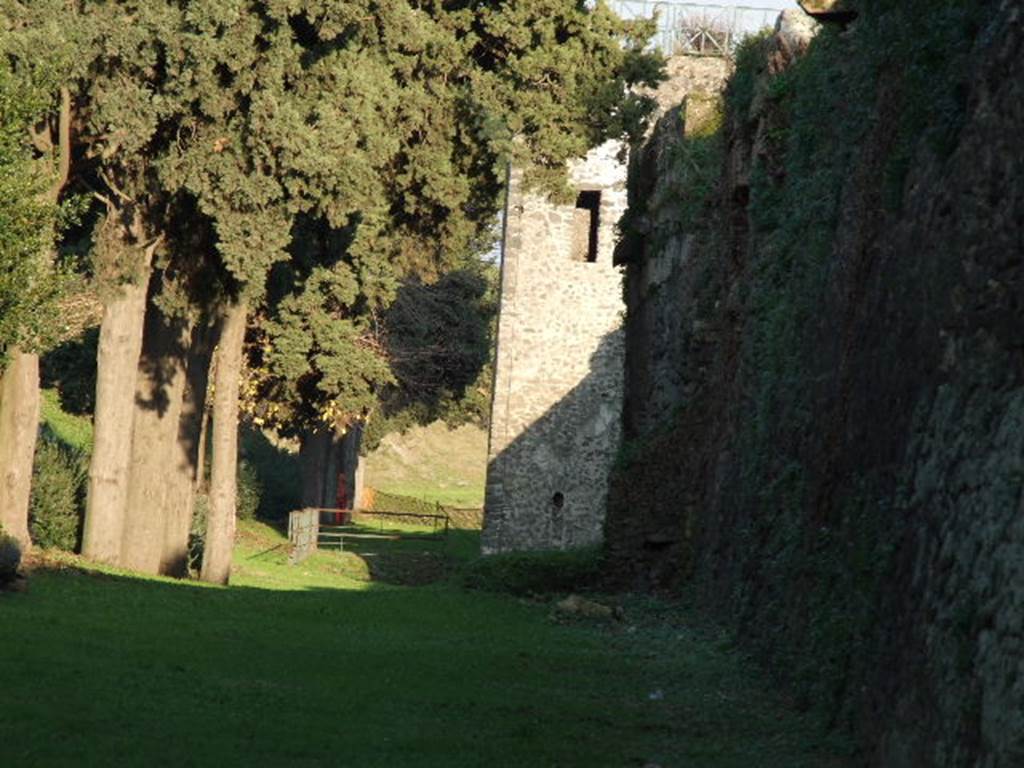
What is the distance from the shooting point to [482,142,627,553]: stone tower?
41000 mm

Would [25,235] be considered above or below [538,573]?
above

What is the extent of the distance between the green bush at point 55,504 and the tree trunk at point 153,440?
859mm

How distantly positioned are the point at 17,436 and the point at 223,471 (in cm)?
420

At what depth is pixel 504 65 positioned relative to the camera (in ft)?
85.0

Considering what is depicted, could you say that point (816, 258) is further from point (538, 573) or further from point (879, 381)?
point (538, 573)

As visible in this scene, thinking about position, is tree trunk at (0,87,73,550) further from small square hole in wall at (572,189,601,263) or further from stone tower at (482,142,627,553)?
small square hole in wall at (572,189,601,263)

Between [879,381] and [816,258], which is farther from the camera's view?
[816,258]

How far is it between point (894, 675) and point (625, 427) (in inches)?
729

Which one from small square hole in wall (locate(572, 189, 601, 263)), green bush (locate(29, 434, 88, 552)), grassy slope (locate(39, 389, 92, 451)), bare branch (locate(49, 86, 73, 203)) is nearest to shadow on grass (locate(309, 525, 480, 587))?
grassy slope (locate(39, 389, 92, 451))

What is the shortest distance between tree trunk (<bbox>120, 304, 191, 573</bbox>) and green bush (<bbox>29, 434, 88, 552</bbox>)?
2.82 ft

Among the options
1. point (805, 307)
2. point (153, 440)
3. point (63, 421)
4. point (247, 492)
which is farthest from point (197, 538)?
point (805, 307)

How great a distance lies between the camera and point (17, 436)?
Result: 2238 centimetres

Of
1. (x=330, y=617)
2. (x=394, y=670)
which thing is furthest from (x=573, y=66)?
(x=394, y=670)

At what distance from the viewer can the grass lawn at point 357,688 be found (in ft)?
32.7
